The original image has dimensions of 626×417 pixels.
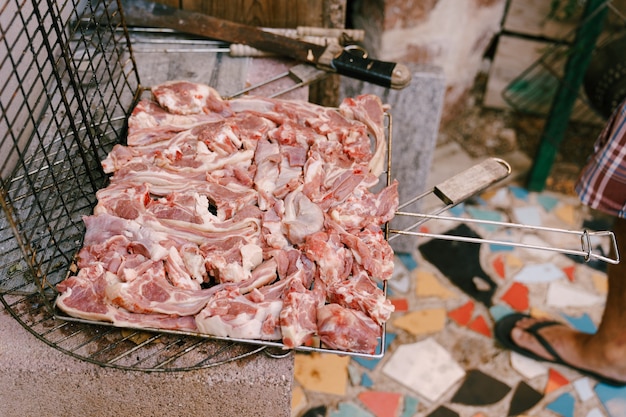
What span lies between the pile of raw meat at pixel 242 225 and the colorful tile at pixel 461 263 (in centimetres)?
169

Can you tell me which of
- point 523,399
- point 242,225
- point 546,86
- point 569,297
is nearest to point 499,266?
point 569,297

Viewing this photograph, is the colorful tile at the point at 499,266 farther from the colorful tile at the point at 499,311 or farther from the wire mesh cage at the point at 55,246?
the wire mesh cage at the point at 55,246

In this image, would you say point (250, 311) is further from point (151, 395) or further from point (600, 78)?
point (600, 78)

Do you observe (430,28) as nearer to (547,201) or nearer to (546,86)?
(546,86)

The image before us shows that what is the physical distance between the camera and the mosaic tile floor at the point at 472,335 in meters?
3.30

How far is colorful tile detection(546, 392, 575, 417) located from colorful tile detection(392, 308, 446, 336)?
0.75 meters

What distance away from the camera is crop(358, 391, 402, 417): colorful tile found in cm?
325

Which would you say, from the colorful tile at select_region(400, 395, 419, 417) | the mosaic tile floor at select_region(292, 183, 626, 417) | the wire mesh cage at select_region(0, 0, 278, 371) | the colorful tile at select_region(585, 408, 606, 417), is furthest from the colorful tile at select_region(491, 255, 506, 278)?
the wire mesh cage at select_region(0, 0, 278, 371)

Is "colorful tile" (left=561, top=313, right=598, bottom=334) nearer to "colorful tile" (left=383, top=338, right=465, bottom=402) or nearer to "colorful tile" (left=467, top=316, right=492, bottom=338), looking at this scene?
"colorful tile" (left=467, top=316, right=492, bottom=338)

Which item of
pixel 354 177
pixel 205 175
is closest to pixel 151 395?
pixel 205 175

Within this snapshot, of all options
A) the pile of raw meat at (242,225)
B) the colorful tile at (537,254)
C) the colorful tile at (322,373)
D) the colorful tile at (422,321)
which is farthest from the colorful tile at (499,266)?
the pile of raw meat at (242,225)

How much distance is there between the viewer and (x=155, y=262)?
202 centimetres

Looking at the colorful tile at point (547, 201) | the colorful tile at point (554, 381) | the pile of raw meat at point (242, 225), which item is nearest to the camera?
the pile of raw meat at point (242, 225)

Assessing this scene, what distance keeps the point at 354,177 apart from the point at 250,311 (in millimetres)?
749
